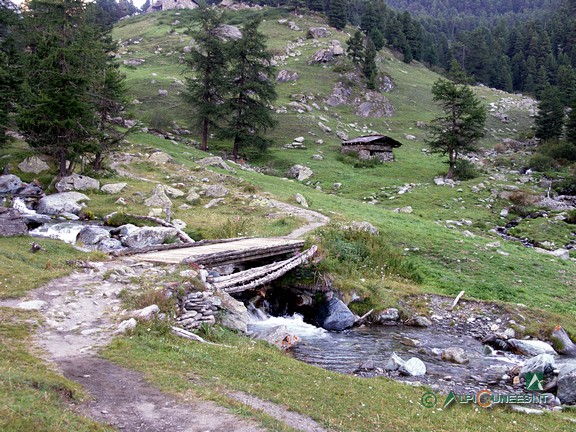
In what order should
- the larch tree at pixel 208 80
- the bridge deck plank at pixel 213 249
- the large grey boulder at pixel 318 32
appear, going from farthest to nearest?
the large grey boulder at pixel 318 32, the larch tree at pixel 208 80, the bridge deck plank at pixel 213 249

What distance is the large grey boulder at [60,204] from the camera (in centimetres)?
2741

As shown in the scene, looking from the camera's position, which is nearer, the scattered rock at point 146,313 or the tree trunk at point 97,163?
the scattered rock at point 146,313

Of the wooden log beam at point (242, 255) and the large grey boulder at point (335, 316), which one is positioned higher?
the wooden log beam at point (242, 255)

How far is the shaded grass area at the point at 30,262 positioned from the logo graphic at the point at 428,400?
10666 mm

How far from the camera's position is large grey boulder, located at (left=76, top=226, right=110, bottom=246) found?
69.5 feet

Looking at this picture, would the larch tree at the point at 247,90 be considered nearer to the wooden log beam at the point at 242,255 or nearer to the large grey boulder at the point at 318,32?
the wooden log beam at the point at 242,255

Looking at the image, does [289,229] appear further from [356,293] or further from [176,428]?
[176,428]

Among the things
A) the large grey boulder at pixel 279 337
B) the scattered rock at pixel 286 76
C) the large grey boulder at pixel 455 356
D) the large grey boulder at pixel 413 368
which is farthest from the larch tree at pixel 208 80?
the large grey boulder at pixel 413 368

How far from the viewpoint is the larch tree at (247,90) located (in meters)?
52.2

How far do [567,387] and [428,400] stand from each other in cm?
460

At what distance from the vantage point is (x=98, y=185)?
107ft

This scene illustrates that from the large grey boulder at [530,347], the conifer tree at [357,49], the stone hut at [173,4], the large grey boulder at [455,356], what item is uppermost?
the stone hut at [173,4]

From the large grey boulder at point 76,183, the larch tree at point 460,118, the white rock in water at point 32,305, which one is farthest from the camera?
the larch tree at point 460,118

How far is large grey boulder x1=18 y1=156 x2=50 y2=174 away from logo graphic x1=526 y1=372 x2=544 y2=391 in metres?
36.7
